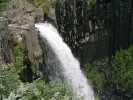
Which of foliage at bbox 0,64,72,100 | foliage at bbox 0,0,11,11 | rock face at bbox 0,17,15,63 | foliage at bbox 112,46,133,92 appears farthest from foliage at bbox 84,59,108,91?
foliage at bbox 0,64,72,100

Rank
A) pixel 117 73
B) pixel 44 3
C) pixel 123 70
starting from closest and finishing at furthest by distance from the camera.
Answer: pixel 44 3 < pixel 123 70 < pixel 117 73

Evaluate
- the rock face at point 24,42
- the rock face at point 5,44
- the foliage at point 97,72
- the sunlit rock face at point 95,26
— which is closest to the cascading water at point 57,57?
the rock face at point 24,42

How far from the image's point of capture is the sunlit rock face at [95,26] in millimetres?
27641

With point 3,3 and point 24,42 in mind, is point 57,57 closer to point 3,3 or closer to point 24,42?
point 24,42

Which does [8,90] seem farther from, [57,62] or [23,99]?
[57,62]

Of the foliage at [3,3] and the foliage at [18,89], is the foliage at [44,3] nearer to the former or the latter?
the foliage at [3,3]

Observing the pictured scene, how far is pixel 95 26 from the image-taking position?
3020cm

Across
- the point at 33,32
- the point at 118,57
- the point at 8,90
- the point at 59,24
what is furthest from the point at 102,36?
the point at 8,90

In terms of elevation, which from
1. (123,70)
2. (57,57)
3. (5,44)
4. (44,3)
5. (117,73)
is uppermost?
(44,3)

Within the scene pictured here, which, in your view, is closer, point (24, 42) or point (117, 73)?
point (24, 42)

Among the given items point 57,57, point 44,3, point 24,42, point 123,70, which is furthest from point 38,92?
point 123,70

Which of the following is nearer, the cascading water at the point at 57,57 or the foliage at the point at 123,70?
the cascading water at the point at 57,57

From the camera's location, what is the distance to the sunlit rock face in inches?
1088

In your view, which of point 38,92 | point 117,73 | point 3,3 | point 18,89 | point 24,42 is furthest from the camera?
point 117,73
